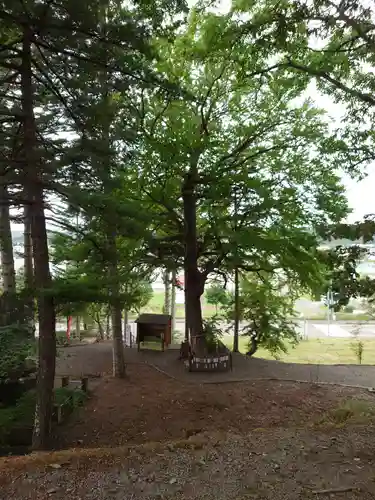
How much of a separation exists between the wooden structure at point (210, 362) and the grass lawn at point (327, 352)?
19.0 ft

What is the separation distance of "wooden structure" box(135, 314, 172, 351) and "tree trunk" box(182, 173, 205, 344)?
1254 millimetres

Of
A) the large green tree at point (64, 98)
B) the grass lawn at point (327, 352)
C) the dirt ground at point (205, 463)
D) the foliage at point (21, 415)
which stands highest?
the large green tree at point (64, 98)

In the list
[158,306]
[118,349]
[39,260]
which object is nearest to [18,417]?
[39,260]

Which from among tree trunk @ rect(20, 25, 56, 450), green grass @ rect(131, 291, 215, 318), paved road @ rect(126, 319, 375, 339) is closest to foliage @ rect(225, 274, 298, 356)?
green grass @ rect(131, 291, 215, 318)

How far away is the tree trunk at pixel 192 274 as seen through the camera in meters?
12.8

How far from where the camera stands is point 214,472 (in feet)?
Result: 12.9

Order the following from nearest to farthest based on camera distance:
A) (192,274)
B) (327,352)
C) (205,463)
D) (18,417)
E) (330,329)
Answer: (205,463), (18,417), (192,274), (327,352), (330,329)

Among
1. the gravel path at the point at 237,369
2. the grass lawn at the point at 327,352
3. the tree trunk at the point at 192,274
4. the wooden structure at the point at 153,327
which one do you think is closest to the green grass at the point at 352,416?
the gravel path at the point at 237,369

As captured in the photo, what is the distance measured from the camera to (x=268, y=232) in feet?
→ 37.9

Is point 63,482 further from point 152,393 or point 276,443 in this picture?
point 152,393

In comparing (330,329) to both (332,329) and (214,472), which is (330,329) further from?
(214,472)

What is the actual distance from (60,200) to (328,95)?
18.6 ft

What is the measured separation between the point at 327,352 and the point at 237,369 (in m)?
10.7

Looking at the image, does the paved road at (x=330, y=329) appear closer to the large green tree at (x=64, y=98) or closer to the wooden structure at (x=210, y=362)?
the wooden structure at (x=210, y=362)
